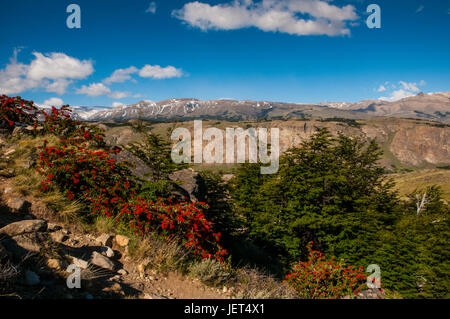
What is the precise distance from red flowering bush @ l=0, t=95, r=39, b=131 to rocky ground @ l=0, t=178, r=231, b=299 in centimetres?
555

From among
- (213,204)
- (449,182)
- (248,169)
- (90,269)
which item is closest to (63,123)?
(90,269)

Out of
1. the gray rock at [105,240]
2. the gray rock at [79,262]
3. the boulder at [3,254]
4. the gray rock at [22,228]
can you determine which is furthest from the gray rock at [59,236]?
the boulder at [3,254]

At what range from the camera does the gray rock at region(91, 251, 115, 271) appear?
431cm

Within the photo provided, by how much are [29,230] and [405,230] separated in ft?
80.5

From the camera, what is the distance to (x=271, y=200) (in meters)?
21.2

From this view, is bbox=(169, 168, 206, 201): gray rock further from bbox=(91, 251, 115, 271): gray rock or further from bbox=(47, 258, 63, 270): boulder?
bbox=(47, 258, 63, 270): boulder

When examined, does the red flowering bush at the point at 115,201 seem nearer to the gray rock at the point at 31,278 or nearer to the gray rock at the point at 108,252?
the gray rock at the point at 108,252

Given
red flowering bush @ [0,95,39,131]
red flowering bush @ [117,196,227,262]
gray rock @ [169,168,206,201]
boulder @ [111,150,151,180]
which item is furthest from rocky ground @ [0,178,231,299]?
gray rock @ [169,168,206,201]

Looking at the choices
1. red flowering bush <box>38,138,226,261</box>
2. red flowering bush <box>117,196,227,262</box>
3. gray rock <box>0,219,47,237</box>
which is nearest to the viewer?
gray rock <box>0,219,47,237</box>

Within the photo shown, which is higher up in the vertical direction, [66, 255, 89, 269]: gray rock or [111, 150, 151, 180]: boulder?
[111, 150, 151, 180]: boulder

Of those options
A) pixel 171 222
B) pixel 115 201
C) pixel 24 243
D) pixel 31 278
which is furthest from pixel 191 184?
pixel 31 278

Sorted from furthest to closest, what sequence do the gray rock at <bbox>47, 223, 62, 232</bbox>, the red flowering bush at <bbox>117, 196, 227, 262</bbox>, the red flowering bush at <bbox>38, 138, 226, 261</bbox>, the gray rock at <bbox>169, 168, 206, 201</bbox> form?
the gray rock at <bbox>169, 168, 206, 201</bbox> → the red flowering bush at <bbox>38, 138, 226, 261</bbox> → the red flowering bush at <bbox>117, 196, 227, 262</bbox> → the gray rock at <bbox>47, 223, 62, 232</bbox>

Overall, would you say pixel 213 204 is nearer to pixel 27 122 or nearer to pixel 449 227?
pixel 27 122

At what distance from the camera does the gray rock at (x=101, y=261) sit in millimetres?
4309
